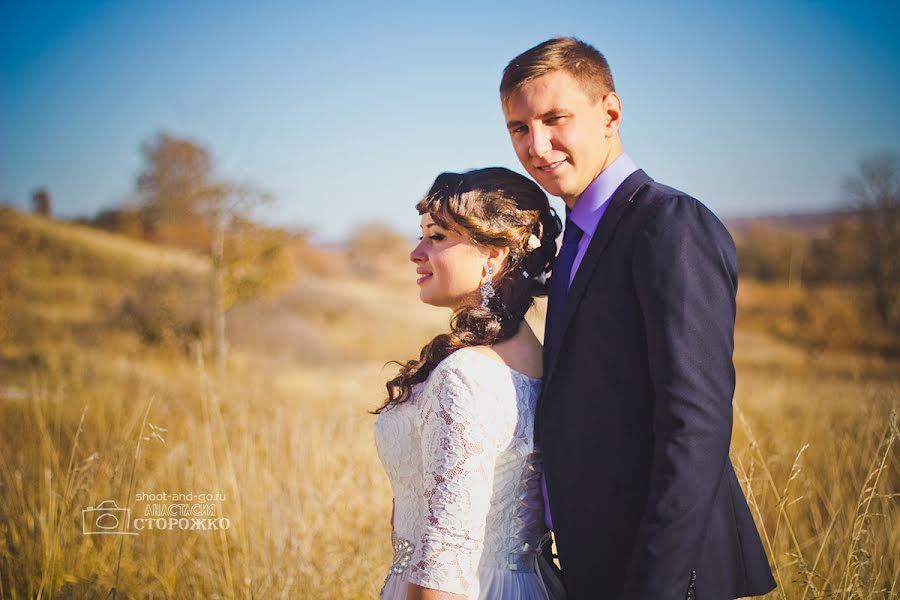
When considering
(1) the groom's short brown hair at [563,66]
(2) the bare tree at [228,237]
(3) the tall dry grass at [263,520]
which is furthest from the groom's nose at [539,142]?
(2) the bare tree at [228,237]

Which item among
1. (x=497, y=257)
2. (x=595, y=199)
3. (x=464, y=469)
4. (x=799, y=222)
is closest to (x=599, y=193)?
(x=595, y=199)

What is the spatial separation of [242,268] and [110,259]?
60.9 feet

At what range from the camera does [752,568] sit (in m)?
1.86

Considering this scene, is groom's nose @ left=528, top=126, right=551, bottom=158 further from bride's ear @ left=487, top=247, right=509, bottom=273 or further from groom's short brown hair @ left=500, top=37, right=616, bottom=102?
bride's ear @ left=487, top=247, right=509, bottom=273

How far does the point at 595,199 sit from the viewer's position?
195 cm

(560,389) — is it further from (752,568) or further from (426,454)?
(752,568)

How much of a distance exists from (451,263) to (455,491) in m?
0.77

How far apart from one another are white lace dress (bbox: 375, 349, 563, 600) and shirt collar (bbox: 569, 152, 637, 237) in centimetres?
55

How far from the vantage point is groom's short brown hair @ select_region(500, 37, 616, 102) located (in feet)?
6.39

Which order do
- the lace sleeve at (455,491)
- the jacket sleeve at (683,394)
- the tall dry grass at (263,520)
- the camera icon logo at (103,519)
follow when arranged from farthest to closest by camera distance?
1. the camera icon logo at (103,519)
2. the tall dry grass at (263,520)
3. the lace sleeve at (455,491)
4. the jacket sleeve at (683,394)

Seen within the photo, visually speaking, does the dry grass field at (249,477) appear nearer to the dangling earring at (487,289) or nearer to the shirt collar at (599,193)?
the dangling earring at (487,289)

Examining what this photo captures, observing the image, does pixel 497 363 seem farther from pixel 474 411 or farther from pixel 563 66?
pixel 563 66

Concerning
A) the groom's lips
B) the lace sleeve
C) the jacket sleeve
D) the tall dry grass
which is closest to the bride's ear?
the groom's lips

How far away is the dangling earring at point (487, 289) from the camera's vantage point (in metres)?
2.07
